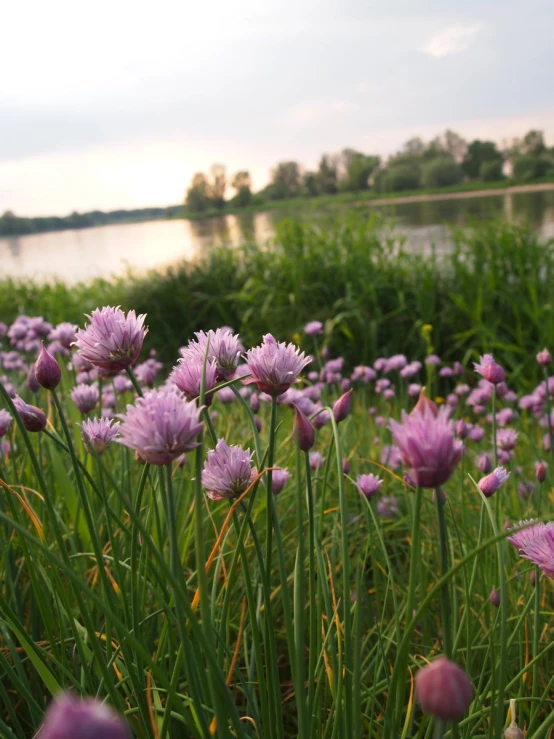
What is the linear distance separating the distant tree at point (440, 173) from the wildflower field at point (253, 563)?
1527cm

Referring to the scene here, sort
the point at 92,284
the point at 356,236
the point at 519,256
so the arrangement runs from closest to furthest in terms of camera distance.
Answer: the point at 519,256 → the point at 356,236 → the point at 92,284

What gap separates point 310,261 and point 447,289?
1.25 m

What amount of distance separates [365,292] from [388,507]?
308cm

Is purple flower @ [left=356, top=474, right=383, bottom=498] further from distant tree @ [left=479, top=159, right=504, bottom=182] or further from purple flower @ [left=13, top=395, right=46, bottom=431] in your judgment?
distant tree @ [left=479, top=159, right=504, bottom=182]

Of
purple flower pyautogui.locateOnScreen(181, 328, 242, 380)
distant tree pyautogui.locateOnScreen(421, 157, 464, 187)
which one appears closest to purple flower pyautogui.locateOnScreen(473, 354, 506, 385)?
purple flower pyautogui.locateOnScreen(181, 328, 242, 380)

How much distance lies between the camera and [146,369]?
2734 millimetres

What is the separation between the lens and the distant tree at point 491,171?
20.7 metres

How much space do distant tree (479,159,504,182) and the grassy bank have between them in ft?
54.0

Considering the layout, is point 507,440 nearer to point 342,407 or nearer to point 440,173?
point 342,407

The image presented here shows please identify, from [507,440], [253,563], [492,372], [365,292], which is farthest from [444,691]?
[365,292]

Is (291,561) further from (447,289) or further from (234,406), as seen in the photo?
(447,289)

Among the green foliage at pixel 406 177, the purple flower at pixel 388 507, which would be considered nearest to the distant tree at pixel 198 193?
the green foliage at pixel 406 177

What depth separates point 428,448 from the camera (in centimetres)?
56

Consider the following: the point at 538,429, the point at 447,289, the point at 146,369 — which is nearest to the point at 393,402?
the point at 538,429
